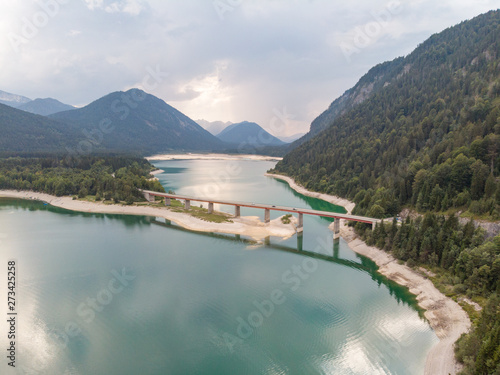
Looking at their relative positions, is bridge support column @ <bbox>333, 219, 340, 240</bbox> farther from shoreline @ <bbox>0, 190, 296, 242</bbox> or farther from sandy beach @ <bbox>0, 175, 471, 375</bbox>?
shoreline @ <bbox>0, 190, 296, 242</bbox>

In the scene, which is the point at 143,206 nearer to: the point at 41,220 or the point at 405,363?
the point at 41,220

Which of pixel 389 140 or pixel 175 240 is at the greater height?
pixel 389 140

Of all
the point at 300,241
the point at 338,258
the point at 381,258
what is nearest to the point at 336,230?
the point at 300,241

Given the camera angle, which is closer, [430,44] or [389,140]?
[389,140]

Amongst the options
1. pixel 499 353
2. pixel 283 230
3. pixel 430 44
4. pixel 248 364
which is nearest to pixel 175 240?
pixel 283 230

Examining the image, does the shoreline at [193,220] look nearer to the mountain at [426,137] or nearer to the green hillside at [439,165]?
the green hillside at [439,165]

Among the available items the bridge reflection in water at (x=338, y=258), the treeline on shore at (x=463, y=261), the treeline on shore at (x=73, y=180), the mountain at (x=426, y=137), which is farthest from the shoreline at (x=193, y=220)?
the treeline on shore at (x=463, y=261)

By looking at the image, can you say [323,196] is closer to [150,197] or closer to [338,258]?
[338,258]
